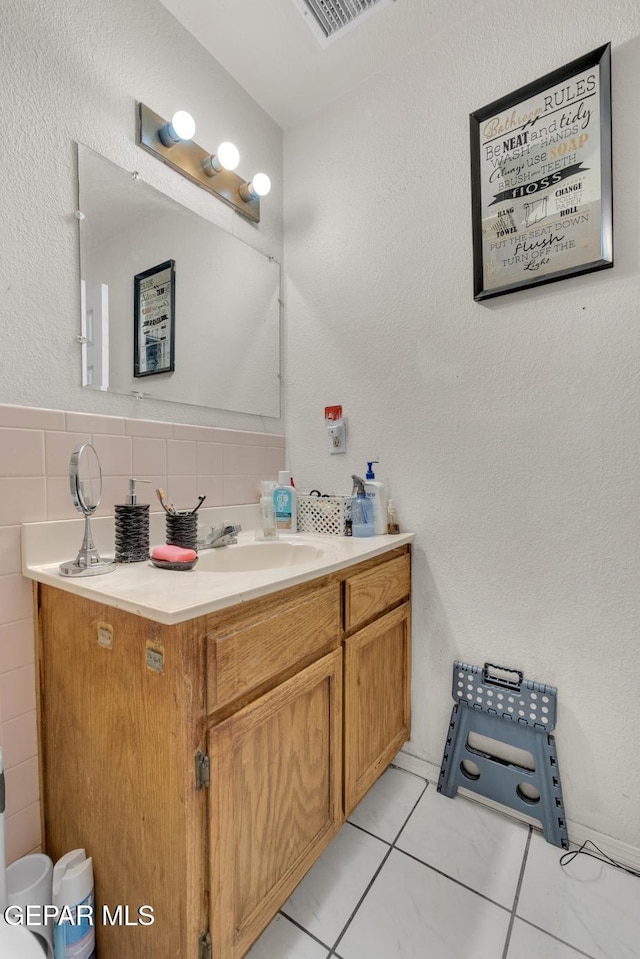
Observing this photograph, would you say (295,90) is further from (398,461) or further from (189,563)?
(189,563)

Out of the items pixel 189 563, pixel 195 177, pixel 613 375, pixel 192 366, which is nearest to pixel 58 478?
pixel 189 563

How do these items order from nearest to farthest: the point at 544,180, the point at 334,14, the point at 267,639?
the point at 267,639
the point at 544,180
the point at 334,14

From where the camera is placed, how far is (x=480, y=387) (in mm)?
1304

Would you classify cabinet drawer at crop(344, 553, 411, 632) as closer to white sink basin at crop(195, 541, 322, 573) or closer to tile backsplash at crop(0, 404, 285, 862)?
white sink basin at crop(195, 541, 322, 573)

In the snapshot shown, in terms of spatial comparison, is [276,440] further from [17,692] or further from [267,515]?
[17,692]

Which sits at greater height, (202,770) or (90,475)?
(90,475)

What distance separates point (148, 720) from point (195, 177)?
154 centimetres

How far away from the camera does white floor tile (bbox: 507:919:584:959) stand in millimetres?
875

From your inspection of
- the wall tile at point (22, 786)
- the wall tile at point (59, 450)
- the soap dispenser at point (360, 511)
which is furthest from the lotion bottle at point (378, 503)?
the wall tile at point (22, 786)

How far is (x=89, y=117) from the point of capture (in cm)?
109

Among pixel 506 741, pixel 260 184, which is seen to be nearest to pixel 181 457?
pixel 260 184

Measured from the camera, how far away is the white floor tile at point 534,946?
88 cm

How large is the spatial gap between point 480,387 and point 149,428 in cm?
101

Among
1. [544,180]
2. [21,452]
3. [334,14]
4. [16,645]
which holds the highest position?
[334,14]
